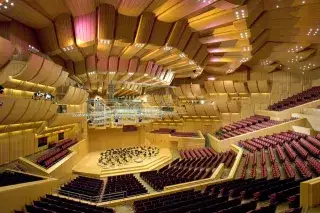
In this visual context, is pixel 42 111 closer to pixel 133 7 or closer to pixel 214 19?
pixel 133 7

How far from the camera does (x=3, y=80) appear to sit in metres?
9.99

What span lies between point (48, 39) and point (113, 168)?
278 inches

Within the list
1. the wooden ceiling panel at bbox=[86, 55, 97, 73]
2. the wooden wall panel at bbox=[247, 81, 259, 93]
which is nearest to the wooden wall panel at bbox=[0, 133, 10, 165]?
the wooden ceiling panel at bbox=[86, 55, 97, 73]

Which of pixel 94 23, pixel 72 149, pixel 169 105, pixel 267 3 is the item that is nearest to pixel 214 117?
pixel 169 105

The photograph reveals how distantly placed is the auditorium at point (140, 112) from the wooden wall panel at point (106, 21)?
4cm

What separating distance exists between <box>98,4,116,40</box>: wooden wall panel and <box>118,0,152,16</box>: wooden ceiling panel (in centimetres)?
36

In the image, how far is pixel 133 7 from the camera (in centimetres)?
964

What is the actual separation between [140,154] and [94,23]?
31.0 feet

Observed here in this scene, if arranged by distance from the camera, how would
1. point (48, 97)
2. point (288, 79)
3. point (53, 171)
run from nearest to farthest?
point (53, 171) < point (48, 97) < point (288, 79)

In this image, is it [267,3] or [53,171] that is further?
[53,171]

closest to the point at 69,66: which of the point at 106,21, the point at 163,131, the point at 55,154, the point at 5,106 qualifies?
the point at 55,154

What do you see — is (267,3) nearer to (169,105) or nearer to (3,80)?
(3,80)

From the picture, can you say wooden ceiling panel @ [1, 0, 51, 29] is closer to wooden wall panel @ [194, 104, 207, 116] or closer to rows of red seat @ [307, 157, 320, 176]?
rows of red seat @ [307, 157, 320, 176]

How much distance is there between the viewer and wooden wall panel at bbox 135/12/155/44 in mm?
10719
